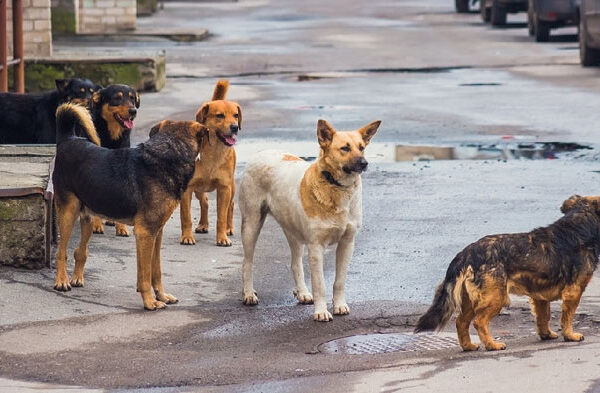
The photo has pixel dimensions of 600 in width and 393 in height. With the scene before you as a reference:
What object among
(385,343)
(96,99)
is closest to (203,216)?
(96,99)

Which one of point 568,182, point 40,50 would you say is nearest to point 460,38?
point 40,50

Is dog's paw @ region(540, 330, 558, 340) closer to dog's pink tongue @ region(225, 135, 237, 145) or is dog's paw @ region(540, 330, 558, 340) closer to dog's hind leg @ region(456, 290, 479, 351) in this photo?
dog's hind leg @ region(456, 290, 479, 351)

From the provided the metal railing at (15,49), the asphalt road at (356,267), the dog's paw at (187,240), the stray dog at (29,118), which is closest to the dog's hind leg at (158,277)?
the asphalt road at (356,267)

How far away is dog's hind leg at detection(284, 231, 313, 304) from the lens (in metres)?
8.76

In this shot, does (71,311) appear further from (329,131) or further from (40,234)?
(329,131)

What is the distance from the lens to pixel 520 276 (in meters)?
7.29

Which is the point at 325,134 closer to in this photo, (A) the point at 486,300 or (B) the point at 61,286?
(A) the point at 486,300

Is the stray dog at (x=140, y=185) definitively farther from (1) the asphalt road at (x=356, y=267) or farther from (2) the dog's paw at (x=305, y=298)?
(2) the dog's paw at (x=305, y=298)

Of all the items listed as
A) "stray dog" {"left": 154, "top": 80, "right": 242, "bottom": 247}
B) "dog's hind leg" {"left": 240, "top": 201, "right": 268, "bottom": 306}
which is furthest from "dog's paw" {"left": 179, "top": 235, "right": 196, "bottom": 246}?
"dog's hind leg" {"left": 240, "top": 201, "right": 268, "bottom": 306}

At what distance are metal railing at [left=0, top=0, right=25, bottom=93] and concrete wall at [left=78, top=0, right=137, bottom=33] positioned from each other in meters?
15.8

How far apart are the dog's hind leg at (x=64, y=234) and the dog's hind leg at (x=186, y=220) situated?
151 centimetres

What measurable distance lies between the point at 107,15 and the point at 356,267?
25.4 m

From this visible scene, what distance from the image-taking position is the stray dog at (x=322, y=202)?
8.24 meters

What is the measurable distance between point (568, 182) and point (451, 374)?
6.28 metres
